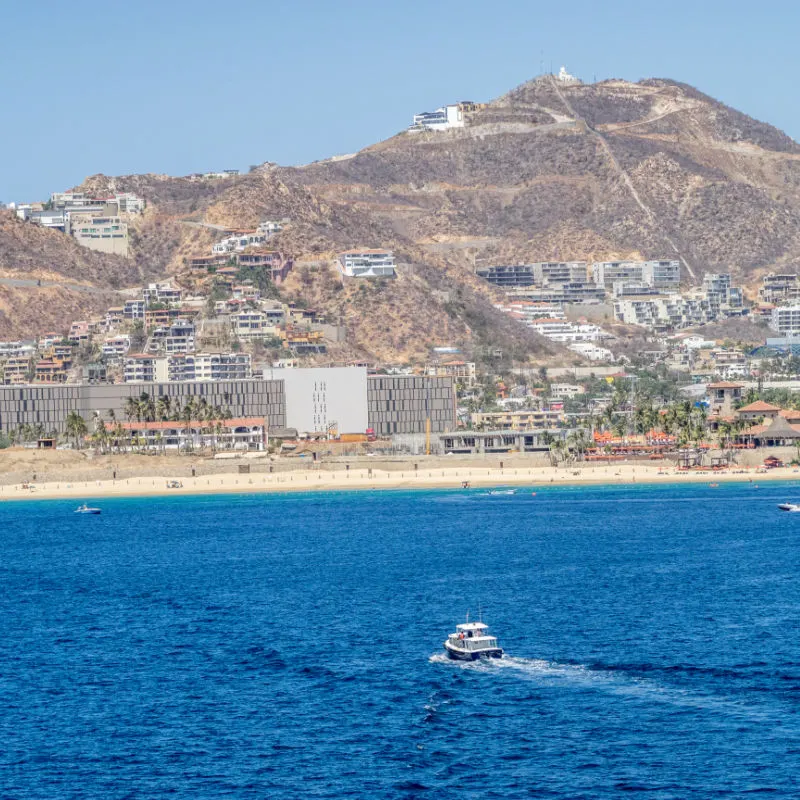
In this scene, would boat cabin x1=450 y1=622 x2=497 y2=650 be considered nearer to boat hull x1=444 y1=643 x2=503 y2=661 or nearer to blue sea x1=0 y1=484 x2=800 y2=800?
boat hull x1=444 y1=643 x2=503 y2=661

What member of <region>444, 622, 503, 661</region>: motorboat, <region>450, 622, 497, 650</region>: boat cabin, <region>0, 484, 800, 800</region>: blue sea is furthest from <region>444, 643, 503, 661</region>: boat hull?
<region>0, 484, 800, 800</region>: blue sea

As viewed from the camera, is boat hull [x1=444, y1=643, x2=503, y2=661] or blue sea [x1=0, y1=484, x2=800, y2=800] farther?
boat hull [x1=444, y1=643, x2=503, y2=661]

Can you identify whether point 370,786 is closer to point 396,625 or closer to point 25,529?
point 396,625

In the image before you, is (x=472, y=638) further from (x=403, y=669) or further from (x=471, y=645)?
(x=403, y=669)

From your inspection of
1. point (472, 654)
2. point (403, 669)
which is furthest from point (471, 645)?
point (403, 669)

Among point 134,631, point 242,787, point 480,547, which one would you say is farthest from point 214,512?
point 242,787

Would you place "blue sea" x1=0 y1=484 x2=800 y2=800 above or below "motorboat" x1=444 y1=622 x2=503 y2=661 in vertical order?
below
